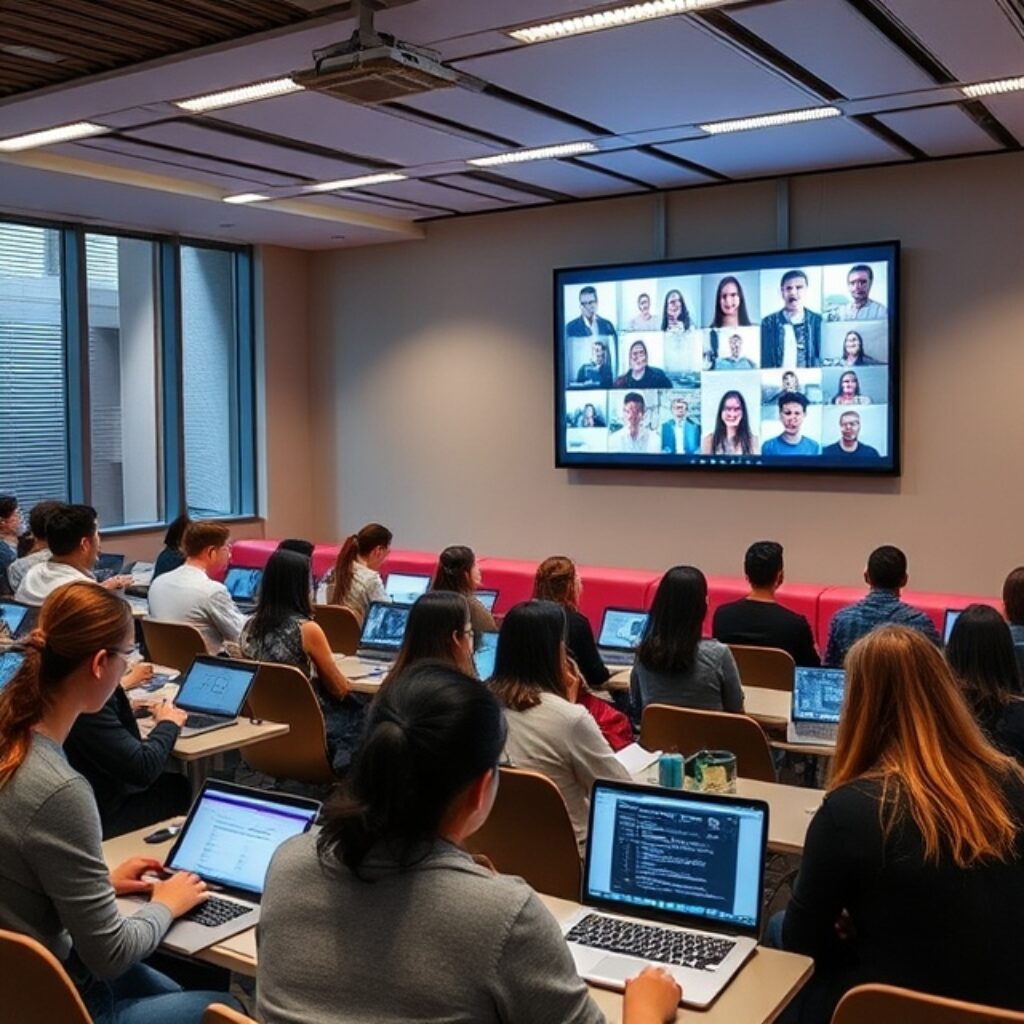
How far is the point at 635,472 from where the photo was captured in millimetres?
8562

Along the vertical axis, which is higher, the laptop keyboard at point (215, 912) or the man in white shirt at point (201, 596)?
the man in white shirt at point (201, 596)

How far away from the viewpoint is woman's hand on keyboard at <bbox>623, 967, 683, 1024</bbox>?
6.40 feet

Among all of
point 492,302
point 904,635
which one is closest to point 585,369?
point 492,302

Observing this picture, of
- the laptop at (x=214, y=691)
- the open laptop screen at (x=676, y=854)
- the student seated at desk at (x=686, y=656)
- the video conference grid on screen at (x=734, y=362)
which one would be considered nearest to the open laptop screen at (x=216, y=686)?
the laptop at (x=214, y=691)

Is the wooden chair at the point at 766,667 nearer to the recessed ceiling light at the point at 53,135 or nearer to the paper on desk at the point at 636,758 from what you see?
the paper on desk at the point at 636,758

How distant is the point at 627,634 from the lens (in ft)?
20.3

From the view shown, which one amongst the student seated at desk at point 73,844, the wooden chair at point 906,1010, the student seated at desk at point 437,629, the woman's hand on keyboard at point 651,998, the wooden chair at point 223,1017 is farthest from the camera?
the student seated at desk at point 437,629

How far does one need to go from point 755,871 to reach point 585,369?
6.38 m

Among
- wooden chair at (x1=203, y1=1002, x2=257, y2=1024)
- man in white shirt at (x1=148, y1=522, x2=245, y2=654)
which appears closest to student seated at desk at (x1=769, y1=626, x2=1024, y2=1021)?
wooden chair at (x1=203, y1=1002, x2=257, y2=1024)

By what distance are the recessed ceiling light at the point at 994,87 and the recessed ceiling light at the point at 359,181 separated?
11.3 feet

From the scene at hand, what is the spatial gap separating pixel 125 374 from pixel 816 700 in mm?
6790

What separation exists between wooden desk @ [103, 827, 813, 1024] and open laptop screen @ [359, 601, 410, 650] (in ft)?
10.9

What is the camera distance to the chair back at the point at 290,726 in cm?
467

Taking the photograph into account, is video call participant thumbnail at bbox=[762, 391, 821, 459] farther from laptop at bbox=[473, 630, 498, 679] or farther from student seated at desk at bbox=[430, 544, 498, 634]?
laptop at bbox=[473, 630, 498, 679]
